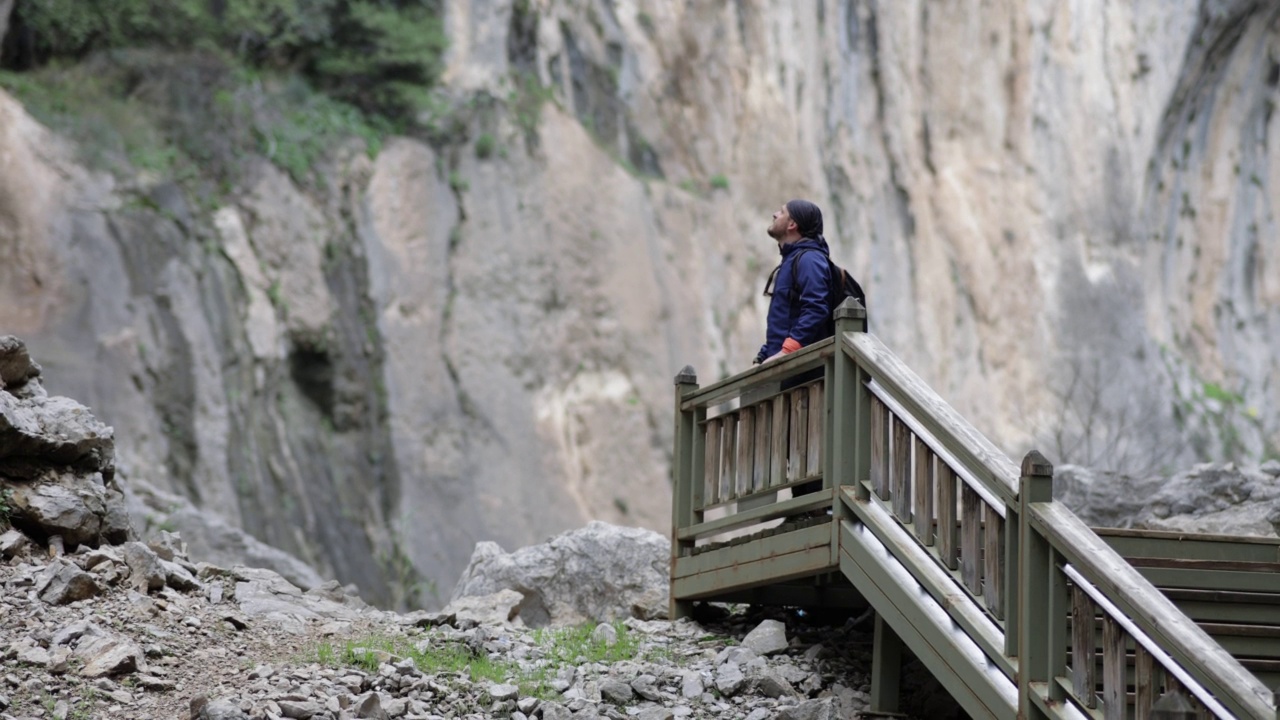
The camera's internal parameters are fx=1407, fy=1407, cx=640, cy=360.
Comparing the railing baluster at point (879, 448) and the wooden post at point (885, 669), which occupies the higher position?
the railing baluster at point (879, 448)

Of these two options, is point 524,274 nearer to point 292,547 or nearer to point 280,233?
point 280,233

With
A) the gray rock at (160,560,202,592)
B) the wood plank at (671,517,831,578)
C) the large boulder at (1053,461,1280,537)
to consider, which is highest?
the large boulder at (1053,461,1280,537)

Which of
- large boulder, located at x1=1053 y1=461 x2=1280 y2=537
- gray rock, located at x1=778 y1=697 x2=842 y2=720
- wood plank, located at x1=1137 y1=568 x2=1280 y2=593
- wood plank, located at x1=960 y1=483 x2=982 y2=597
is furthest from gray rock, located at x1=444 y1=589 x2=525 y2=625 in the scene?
large boulder, located at x1=1053 y1=461 x2=1280 y2=537

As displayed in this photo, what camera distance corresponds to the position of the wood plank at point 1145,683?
15.1ft

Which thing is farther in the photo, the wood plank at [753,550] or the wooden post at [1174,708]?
the wood plank at [753,550]

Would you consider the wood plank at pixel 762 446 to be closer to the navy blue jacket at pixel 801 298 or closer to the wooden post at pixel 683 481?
the navy blue jacket at pixel 801 298

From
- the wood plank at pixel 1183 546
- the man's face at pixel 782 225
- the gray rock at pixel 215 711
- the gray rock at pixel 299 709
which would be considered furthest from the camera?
the man's face at pixel 782 225

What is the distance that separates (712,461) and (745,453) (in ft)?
1.16

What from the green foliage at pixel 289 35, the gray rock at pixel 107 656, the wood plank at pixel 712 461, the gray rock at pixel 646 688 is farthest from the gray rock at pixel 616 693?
the green foliage at pixel 289 35

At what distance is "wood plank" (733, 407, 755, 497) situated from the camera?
744 centimetres

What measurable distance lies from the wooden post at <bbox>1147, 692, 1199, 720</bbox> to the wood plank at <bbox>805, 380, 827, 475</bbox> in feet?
8.44

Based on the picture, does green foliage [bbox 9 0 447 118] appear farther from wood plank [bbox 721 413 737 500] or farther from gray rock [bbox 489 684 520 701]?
gray rock [bbox 489 684 520 701]

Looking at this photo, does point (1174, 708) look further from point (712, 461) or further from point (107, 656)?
point (107, 656)

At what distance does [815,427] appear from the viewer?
688 cm
